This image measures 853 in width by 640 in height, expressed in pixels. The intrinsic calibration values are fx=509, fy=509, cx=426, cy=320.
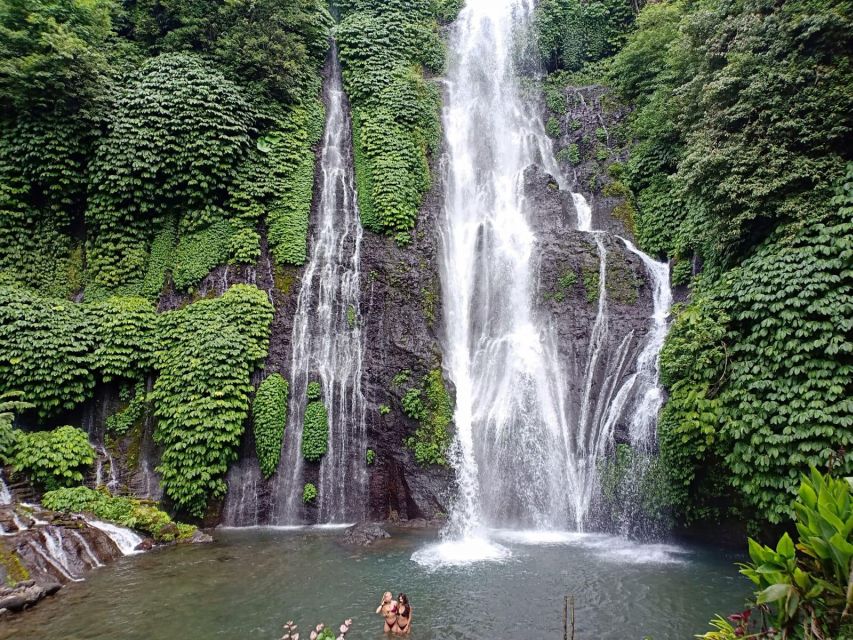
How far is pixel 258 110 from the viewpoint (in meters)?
16.8

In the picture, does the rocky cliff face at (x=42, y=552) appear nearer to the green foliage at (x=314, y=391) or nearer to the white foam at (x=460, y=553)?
the green foliage at (x=314, y=391)

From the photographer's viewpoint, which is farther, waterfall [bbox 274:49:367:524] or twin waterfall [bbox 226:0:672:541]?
waterfall [bbox 274:49:367:524]

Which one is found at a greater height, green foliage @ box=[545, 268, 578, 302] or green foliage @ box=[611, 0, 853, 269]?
green foliage @ box=[611, 0, 853, 269]

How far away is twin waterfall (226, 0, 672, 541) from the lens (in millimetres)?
11711

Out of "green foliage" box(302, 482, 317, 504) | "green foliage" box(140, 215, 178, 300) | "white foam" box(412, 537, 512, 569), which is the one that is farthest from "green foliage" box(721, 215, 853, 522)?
"green foliage" box(140, 215, 178, 300)

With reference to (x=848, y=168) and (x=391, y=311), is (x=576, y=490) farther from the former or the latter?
(x=848, y=168)

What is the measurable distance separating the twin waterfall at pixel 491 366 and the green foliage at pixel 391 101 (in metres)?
0.90

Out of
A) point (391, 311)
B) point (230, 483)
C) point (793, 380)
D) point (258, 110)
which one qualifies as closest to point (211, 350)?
point (230, 483)

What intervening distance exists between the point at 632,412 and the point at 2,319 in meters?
15.0

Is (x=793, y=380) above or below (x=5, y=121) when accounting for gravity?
below

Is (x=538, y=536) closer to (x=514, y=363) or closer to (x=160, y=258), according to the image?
(x=514, y=363)

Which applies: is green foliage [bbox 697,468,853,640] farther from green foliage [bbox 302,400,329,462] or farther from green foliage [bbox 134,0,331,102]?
green foliage [bbox 134,0,331,102]

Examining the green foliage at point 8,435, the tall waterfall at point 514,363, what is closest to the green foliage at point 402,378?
the tall waterfall at point 514,363

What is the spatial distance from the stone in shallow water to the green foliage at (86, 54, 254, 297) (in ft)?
28.7
